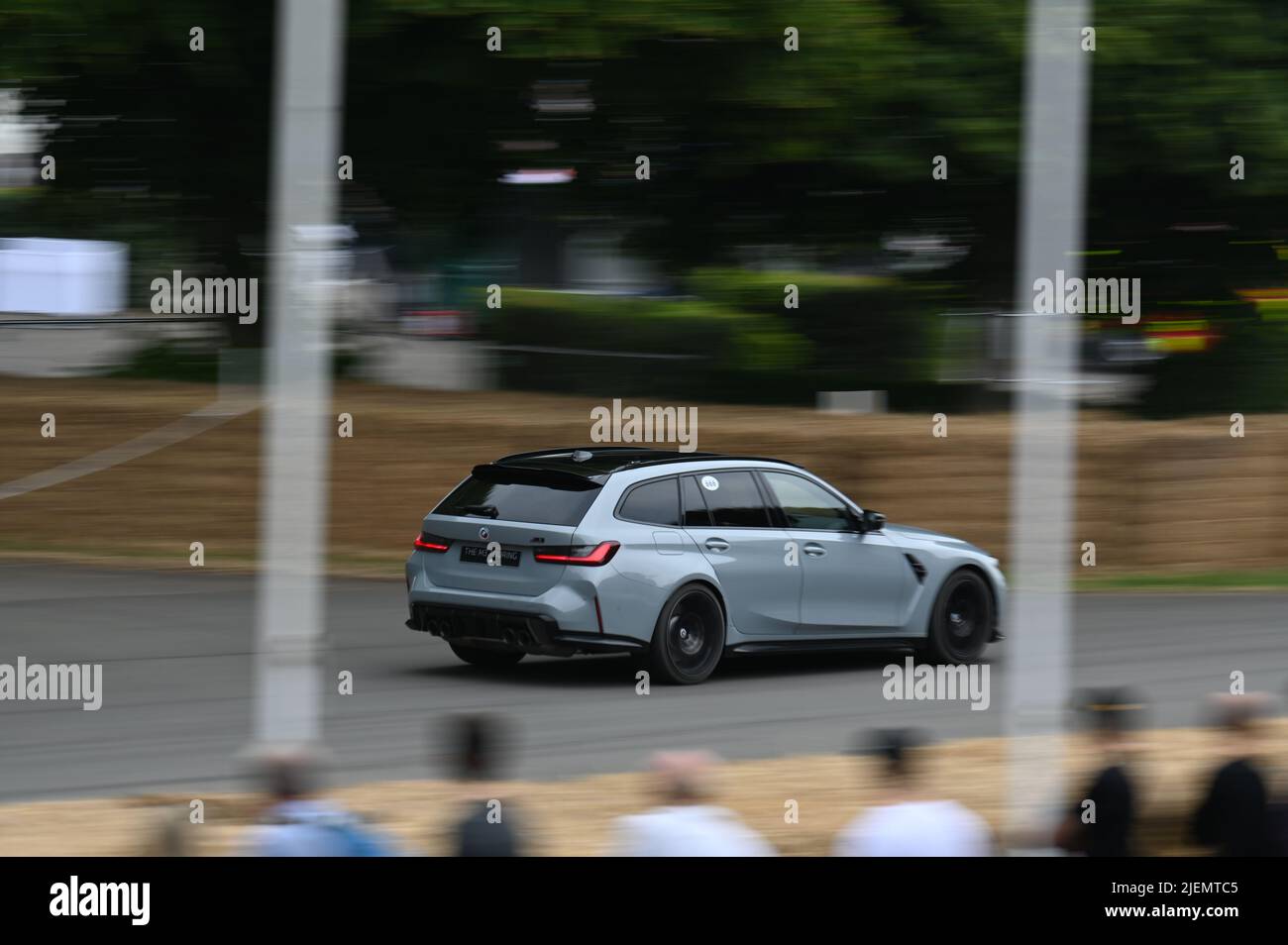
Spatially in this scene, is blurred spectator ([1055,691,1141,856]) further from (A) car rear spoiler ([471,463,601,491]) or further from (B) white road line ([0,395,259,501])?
(B) white road line ([0,395,259,501])

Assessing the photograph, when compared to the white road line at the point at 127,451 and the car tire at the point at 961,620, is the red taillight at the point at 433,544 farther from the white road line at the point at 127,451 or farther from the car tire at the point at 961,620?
the white road line at the point at 127,451

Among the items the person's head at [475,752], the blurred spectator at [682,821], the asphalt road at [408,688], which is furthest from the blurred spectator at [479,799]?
the asphalt road at [408,688]

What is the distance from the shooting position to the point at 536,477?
12.6 meters

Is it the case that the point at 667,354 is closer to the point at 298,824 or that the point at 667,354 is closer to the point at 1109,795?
the point at 1109,795

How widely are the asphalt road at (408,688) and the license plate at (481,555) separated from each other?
2.75ft

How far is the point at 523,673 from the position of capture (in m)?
13.1

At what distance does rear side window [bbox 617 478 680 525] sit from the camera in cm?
1243

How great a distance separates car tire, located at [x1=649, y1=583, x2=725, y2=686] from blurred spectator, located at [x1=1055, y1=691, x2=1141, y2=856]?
588 cm

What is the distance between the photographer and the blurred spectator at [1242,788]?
6.62m

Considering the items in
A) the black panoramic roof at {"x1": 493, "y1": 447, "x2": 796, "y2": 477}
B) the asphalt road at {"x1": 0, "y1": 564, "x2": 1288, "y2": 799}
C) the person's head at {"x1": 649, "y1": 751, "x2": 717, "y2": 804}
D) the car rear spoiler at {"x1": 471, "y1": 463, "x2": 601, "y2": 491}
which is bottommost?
the asphalt road at {"x1": 0, "y1": 564, "x2": 1288, "y2": 799}

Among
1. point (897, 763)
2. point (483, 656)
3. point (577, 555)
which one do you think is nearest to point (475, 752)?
point (897, 763)

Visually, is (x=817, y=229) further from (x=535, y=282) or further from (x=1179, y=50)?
(x=535, y=282)

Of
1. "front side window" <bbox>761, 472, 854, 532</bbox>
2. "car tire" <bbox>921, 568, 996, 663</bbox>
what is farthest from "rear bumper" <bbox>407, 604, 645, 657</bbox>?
"car tire" <bbox>921, 568, 996, 663</bbox>
